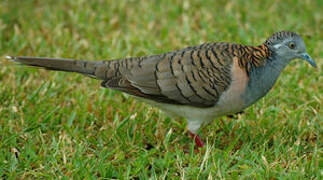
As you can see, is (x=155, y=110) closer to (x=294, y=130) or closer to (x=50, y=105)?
(x=50, y=105)

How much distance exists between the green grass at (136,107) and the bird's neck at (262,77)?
441mm

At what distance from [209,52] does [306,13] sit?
9.53ft

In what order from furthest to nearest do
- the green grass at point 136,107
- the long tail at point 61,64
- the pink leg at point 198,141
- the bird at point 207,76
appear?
the pink leg at point 198,141 → the long tail at point 61,64 → the bird at point 207,76 → the green grass at point 136,107

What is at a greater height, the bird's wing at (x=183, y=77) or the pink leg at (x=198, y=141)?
the bird's wing at (x=183, y=77)

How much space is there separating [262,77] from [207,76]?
44cm

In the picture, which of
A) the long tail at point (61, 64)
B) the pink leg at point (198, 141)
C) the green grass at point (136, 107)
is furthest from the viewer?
the pink leg at point (198, 141)

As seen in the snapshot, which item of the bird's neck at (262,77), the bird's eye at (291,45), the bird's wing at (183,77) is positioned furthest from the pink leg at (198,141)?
the bird's eye at (291,45)

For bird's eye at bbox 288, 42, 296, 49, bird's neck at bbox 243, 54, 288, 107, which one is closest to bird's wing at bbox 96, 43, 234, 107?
bird's neck at bbox 243, 54, 288, 107

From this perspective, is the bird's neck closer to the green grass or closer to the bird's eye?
the bird's eye

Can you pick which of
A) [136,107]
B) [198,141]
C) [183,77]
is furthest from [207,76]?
[136,107]

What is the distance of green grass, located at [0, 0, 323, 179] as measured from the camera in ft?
12.8

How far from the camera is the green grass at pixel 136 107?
12.8ft

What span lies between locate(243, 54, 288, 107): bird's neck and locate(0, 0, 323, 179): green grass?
441 millimetres

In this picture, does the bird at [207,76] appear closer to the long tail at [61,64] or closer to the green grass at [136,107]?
the long tail at [61,64]
